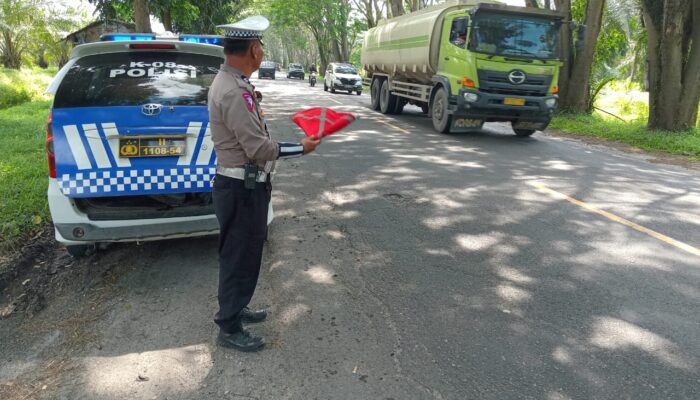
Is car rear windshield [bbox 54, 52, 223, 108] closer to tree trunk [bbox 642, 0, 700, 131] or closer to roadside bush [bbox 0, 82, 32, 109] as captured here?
tree trunk [bbox 642, 0, 700, 131]

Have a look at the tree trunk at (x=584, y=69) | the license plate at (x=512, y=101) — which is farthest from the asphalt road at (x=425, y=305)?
→ the tree trunk at (x=584, y=69)

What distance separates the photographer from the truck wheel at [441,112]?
449 inches

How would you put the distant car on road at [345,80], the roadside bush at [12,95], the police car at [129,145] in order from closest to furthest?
the police car at [129,145], the roadside bush at [12,95], the distant car on road at [345,80]

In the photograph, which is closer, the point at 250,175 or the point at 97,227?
the point at 250,175

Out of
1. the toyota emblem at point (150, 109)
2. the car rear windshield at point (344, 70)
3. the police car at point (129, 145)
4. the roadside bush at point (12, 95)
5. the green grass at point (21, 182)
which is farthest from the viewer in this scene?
the car rear windshield at point (344, 70)

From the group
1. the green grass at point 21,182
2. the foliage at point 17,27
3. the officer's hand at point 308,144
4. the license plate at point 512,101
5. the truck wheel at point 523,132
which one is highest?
the foliage at point 17,27

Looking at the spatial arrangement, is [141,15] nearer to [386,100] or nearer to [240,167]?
[386,100]

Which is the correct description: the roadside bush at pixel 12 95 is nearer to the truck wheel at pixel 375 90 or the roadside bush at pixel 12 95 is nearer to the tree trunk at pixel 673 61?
the truck wheel at pixel 375 90

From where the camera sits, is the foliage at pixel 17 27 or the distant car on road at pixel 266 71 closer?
the foliage at pixel 17 27

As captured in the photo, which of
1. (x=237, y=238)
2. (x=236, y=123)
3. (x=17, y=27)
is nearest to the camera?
(x=236, y=123)

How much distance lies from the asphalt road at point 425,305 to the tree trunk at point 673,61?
6633 millimetres

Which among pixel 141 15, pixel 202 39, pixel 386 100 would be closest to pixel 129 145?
pixel 202 39

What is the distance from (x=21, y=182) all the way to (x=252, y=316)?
→ 173 inches

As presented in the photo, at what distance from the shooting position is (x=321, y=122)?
3.10 meters
